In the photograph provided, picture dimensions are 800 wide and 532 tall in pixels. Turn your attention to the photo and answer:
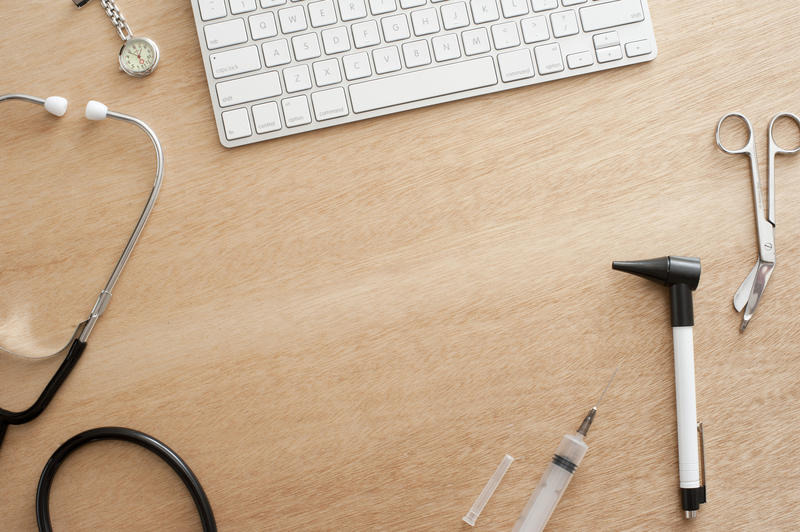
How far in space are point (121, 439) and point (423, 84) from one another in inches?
20.3

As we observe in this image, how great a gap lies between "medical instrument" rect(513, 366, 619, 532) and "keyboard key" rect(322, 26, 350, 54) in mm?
507

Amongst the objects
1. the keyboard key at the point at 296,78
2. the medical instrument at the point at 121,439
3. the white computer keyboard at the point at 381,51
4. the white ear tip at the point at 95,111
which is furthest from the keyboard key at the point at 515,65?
the medical instrument at the point at 121,439

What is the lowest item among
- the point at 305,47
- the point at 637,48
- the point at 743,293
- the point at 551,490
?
the point at 551,490

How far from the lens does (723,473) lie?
64 centimetres

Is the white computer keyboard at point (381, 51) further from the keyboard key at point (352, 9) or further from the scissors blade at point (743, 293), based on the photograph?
the scissors blade at point (743, 293)

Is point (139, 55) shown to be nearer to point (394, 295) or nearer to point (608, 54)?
point (394, 295)

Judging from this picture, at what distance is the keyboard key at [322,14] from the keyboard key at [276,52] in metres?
0.04

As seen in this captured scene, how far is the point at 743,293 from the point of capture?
2.14 feet

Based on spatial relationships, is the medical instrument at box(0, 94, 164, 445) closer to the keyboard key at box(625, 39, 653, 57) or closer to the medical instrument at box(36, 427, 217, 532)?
the medical instrument at box(36, 427, 217, 532)

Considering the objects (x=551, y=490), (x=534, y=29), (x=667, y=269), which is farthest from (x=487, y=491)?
(x=534, y=29)

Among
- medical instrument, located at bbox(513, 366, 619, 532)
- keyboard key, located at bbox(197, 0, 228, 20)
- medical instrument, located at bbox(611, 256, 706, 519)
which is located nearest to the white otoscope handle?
medical instrument, located at bbox(611, 256, 706, 519)

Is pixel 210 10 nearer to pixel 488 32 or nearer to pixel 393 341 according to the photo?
pixel 488 32

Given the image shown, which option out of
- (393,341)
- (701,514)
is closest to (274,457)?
(393,341)

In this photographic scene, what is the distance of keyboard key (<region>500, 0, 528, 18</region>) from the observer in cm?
66
